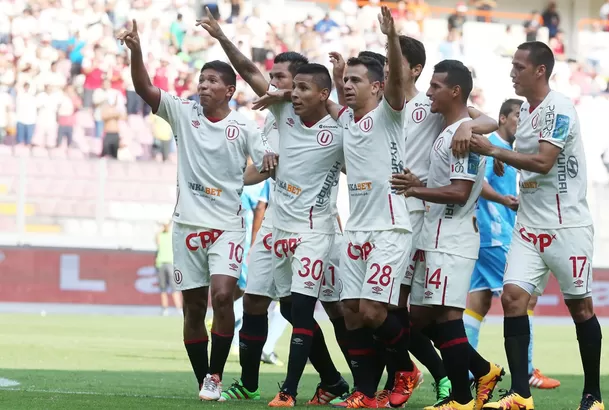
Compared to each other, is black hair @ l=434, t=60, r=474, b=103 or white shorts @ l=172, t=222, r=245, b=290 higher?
black hair @ l=434, t=60, r=474, b=103

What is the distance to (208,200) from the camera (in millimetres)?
8391

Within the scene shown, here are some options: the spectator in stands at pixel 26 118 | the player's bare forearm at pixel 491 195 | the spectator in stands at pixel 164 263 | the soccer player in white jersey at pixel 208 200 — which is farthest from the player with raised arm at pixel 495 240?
the spectator in stands at pixel 26 118

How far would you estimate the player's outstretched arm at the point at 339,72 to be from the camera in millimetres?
8473

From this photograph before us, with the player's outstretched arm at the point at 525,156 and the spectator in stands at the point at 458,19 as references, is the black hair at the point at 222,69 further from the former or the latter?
the spectator in stands at the point at 458,19

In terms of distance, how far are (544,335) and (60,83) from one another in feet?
40.0

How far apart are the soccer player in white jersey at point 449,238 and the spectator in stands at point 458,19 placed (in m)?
24.0

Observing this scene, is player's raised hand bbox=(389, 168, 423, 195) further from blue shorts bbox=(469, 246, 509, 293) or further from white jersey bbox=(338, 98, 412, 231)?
blue shorts bbox=(469, 246, 509, 293)

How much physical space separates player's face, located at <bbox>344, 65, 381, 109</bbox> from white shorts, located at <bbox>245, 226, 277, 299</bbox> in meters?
1.26

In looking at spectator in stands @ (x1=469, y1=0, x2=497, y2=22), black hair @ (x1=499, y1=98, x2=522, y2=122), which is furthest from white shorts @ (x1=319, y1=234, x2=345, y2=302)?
spectator in stands @ (x1=469, y1=0, x2=497, y2=22)

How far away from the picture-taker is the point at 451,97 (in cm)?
789

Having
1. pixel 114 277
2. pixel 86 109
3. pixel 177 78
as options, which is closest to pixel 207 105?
pixel 114 277

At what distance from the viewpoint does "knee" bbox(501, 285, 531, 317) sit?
7.50 metres

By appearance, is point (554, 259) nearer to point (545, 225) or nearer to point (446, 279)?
point (545, 225)

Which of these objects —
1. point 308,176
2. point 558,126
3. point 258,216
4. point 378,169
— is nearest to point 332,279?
point 308,176
